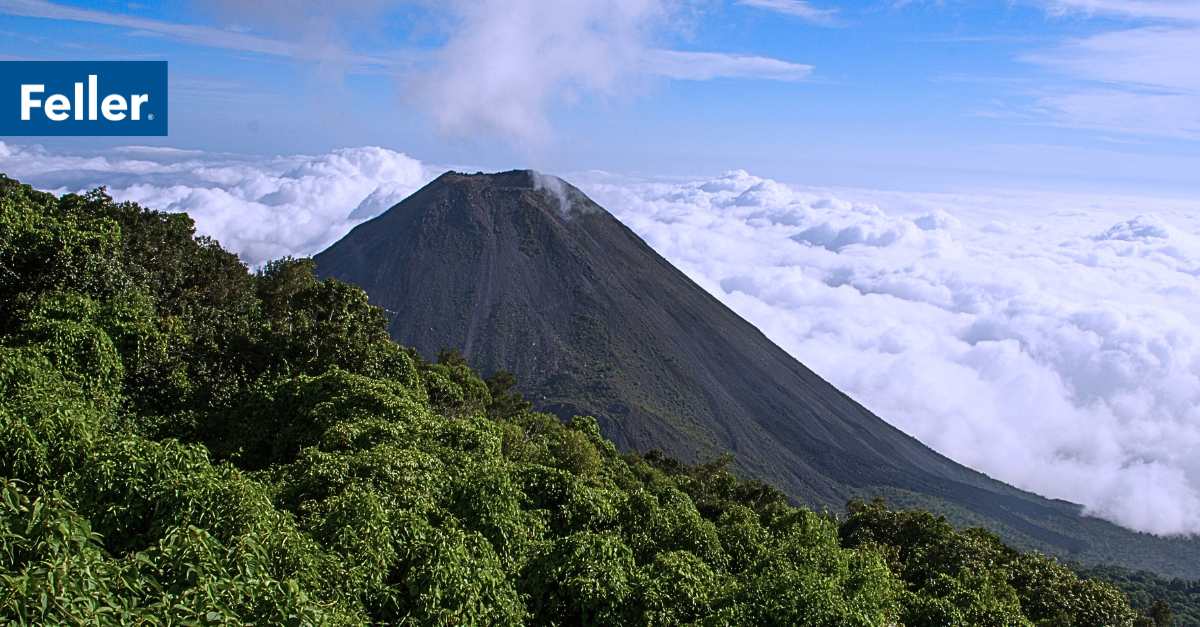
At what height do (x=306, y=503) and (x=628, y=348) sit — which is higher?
(x=628, y=348)

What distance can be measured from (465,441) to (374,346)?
811cm

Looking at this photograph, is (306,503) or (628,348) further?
(628,348)

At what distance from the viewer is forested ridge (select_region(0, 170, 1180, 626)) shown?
21.0 ft

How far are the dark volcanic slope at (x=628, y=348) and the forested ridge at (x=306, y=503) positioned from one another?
143ft

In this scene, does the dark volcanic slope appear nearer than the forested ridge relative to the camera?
No

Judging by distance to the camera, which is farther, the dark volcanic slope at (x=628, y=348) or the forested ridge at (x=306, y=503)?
the dark volcanic slope at (x=628, y=348)

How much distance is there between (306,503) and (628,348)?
235 ft

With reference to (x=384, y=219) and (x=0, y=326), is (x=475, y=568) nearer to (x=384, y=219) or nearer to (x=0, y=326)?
(x=0, y=326)

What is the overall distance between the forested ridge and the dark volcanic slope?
4371cm

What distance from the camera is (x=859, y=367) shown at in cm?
18325

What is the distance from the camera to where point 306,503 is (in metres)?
11.7

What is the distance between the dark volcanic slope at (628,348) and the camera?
242ft

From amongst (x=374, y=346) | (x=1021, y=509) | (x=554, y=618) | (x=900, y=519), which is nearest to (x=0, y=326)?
(x=374, y=346)

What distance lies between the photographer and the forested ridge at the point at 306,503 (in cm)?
641
